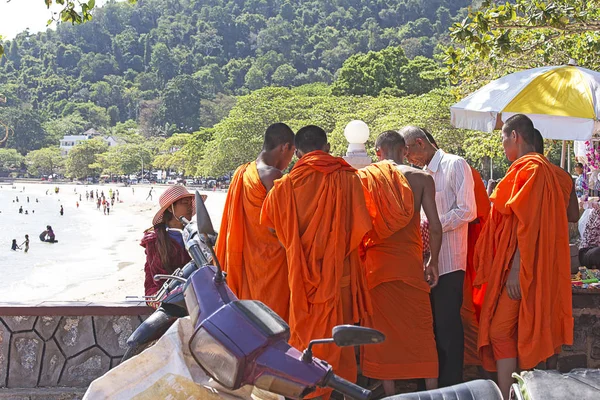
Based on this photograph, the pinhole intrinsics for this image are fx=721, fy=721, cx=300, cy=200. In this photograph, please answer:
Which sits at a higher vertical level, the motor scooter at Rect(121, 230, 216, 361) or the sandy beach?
the motor scooter at Rect(121, 230, 216, 361)

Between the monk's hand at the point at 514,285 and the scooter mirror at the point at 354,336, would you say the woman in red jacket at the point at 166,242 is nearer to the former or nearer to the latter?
the monk's hand at the point at 514,285

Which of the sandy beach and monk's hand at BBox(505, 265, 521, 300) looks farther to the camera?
the sandy beach

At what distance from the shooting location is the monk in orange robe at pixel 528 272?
4094 millimetres

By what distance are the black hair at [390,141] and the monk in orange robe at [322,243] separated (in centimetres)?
49

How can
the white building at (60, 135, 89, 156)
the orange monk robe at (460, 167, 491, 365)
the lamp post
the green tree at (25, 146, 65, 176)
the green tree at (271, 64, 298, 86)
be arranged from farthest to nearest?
the green tree at (271, 64, 298, 86)
the white building at (60, 135, 89, 156)
the green tree at (25, 146, 65, 176)
the lamp post
the orange monk robe at (460, 167, 491, 365)

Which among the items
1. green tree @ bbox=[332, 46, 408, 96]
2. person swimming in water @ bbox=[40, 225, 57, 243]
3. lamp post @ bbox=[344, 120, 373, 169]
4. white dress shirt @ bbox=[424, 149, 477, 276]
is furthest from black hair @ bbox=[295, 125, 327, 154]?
green tree @ bbox=[332, 46, 408, 96]

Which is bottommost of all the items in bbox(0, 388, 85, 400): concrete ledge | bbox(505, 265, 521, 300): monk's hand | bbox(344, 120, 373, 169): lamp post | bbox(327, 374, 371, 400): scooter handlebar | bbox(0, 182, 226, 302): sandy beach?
bbox(0, 182, 226, 302): sandy beach

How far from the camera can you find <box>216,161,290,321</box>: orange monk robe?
13.7ft

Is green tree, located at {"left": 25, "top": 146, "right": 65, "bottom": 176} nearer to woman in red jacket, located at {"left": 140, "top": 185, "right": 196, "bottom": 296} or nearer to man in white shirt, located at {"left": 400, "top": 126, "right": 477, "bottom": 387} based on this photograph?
woman in red jacket, located at {"left": 140, "top": 185, "right": 196, "bottom": 296}

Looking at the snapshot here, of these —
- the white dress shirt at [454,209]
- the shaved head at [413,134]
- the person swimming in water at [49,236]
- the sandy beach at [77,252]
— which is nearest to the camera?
the white dress shirt at [454,209]

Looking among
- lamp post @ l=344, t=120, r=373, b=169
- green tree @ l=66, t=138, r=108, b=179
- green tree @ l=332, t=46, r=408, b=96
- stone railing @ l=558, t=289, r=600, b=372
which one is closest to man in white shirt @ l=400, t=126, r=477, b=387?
stone railing @ l=558, t=289, r=600, b=372

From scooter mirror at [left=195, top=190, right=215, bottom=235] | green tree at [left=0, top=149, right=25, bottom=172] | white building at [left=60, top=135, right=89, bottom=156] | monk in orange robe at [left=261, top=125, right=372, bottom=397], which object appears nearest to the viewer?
scooter mirror at [left=195, top=190, right=215, bottom=235]

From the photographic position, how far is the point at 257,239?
425 centimetres

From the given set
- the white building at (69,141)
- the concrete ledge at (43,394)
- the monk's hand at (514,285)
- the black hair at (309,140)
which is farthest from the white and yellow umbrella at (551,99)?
the white building at (69,141)
